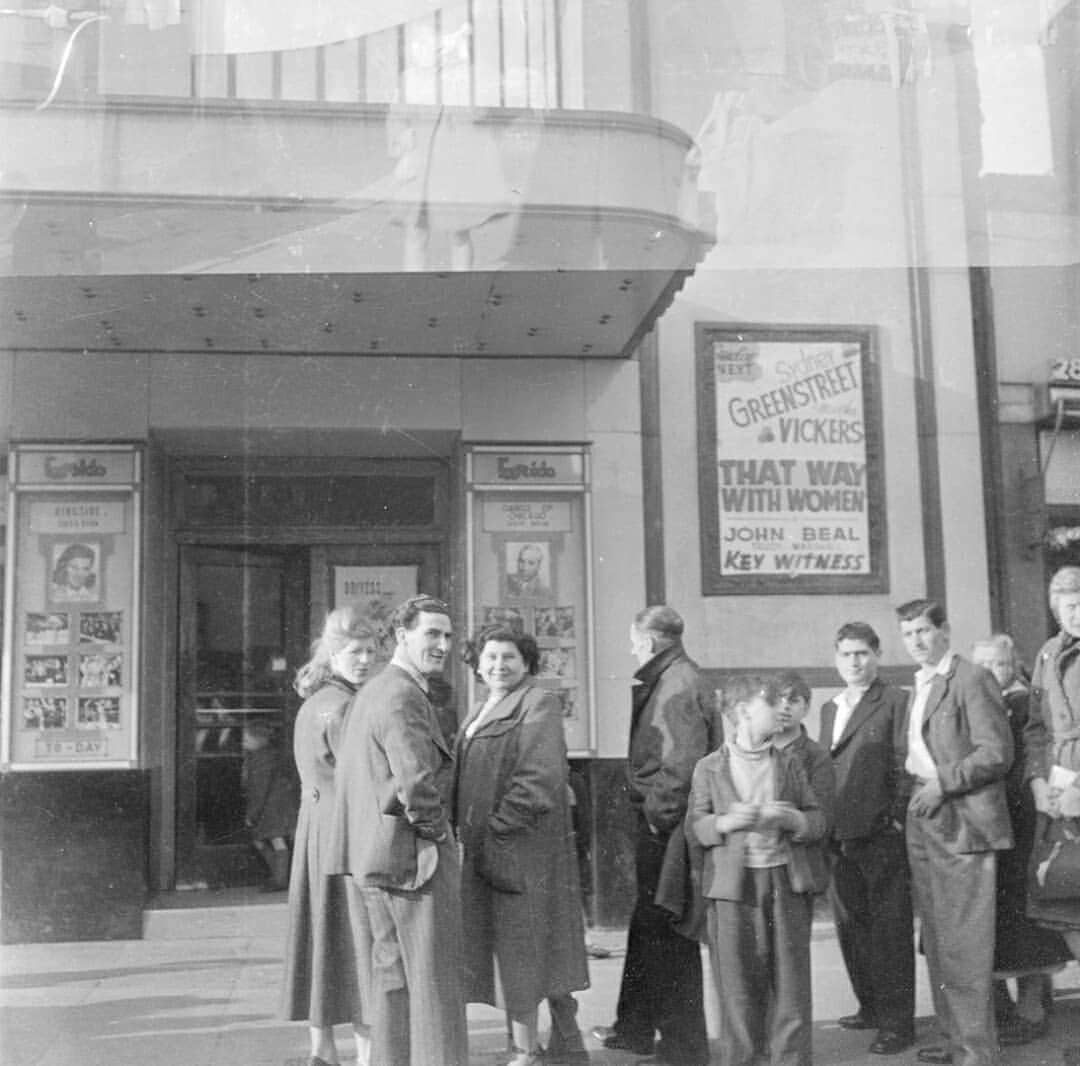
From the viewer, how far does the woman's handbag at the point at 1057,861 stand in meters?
4.84

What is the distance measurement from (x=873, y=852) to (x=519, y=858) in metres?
1.57

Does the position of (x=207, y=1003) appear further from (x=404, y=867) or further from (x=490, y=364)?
(x=490, y=364)

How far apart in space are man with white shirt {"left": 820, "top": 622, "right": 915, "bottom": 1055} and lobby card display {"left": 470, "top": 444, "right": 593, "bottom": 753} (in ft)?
8.75

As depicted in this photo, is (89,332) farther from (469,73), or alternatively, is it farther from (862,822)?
(862,822)

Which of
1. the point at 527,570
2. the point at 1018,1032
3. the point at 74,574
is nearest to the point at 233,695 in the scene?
the point at 74,574

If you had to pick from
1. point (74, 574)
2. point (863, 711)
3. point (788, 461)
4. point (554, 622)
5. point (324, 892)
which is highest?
point (788, 461)

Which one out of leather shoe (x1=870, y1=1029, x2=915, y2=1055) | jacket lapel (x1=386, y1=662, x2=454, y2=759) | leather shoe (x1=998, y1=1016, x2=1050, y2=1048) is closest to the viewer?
jacket lapel (x1=386, y1=662, x2=454, y2=759)

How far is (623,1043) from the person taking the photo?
5.40 metres

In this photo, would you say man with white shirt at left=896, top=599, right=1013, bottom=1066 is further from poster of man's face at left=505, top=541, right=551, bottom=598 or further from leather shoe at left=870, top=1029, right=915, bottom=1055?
poster of man's face at left=505, top=541, right=551, bottom=598

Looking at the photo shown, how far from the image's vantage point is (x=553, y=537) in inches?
322

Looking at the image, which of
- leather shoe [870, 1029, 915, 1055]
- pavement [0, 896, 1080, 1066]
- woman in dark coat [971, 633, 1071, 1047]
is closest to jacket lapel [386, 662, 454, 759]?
pavement [0, 896, 1080, 1066]

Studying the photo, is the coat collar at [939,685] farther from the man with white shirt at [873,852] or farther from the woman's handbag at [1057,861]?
the woman's handbag at [1057,861]

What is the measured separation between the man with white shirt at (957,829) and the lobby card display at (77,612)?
464cm

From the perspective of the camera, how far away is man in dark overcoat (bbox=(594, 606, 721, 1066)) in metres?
Result: 5.15
